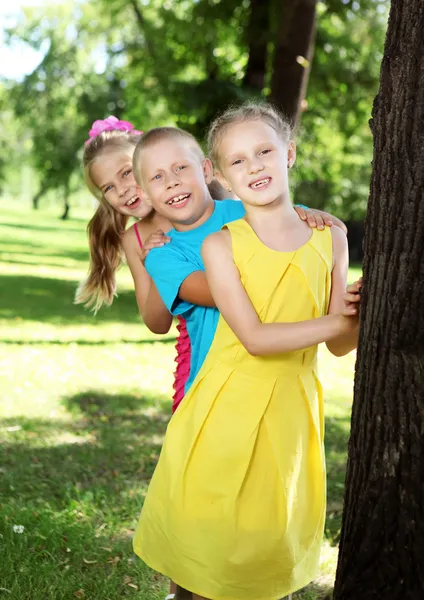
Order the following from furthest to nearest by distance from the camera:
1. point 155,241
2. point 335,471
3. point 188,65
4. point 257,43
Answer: point 188,65
point 257,43
point 335,471
point 155,241

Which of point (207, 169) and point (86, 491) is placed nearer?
point (207, 169)

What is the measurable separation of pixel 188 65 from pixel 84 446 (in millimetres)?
13405

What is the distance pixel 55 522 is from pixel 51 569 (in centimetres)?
58

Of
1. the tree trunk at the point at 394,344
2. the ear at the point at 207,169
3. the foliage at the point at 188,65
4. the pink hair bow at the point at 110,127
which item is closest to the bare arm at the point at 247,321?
the tree trunk at the point at 394,344

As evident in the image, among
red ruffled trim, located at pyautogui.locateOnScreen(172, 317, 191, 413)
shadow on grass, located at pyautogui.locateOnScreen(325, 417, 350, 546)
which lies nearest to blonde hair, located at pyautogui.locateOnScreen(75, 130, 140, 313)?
red ruffled trim, located at pyautogui.locateOnScreen(172, 317, 191, 413)

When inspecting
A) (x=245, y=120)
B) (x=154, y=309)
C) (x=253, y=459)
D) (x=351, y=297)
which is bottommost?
(x=253, y=459)

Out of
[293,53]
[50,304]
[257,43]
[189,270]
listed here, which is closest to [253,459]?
[189,270]

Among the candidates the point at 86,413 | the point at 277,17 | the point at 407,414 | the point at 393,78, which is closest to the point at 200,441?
the point at 407,414

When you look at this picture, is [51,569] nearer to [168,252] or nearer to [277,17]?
[168,252]

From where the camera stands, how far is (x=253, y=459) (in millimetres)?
2602

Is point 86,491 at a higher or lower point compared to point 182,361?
lower

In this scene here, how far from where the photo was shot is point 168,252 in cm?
312

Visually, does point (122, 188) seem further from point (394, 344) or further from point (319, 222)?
point (394, 344)

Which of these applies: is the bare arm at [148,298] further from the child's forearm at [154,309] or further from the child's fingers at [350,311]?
the child's fingers at [350,311]
